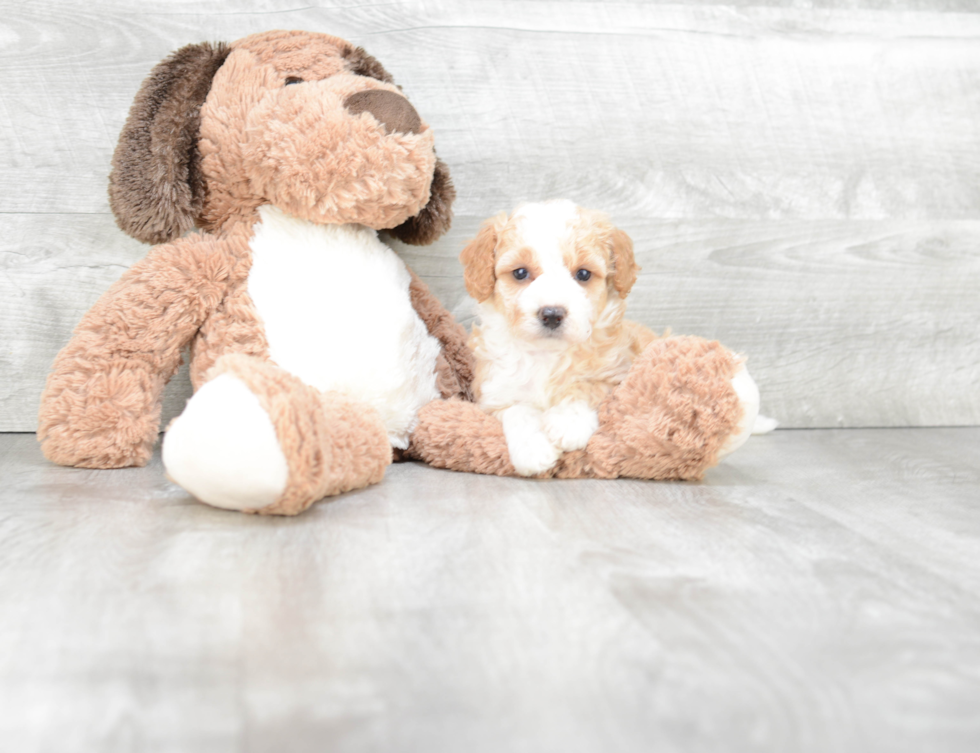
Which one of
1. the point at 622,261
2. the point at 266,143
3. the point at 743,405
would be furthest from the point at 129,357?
the point at 743,405

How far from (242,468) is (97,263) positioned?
0.88 m

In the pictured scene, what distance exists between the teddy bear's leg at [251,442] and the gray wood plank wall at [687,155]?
70 cm

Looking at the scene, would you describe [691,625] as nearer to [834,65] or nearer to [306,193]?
[306,193]

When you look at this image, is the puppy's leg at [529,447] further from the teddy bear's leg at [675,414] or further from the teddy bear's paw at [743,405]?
the teddy bear's paw at [743,405]

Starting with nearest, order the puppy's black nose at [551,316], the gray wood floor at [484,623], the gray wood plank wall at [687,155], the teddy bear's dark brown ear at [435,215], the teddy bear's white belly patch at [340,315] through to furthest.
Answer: the gray wood floor at [484,623] → the puppy's black nose at [551,316] → the teddy bear's white belly patch at [340,315] → the teddy bear's dark brown ear at [435,215] → the gray wood plank wall at [687,155]

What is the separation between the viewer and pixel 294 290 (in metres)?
1.35

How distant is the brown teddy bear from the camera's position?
49.6 inches

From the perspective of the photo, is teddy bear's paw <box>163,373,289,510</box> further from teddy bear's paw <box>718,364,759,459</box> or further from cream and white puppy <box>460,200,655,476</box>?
teddy bear's paw <box>718,364,759,459</box>

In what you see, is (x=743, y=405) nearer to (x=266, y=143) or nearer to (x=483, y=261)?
(x=483, y=261)

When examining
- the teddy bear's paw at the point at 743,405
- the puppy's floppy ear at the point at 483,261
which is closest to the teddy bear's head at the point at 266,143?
the puppy's floppy ear at the point at 483,261

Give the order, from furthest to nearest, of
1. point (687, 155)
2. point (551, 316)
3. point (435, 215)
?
1. point (687, 155)
2. point (435, 215)
3. point (551, 316)

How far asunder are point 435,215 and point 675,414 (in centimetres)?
56

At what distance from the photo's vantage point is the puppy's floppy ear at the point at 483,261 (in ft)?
4.26

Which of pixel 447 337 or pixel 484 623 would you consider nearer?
pixel 484 623
